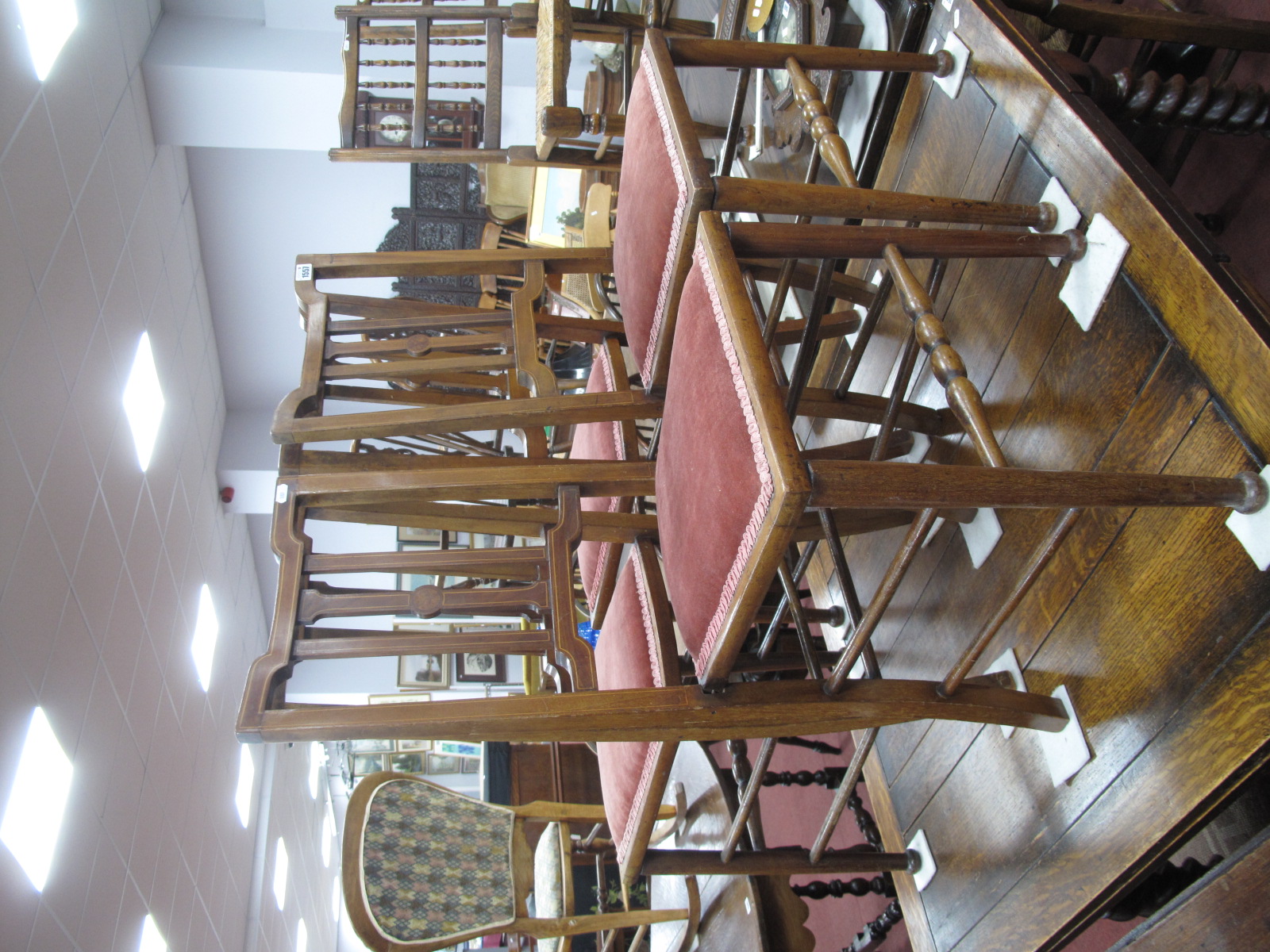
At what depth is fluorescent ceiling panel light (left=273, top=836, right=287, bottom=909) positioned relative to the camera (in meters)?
5.25

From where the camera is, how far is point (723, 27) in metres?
2.12

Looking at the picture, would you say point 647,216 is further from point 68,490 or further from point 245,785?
point 245,785

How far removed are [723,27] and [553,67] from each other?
0.48m

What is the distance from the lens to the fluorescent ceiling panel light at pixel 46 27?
2.50 meters

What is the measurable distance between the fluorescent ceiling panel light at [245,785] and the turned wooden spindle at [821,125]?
4.46 metres

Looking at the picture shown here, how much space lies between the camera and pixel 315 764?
23.4 ft

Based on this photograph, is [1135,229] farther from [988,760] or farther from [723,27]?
[723,27]

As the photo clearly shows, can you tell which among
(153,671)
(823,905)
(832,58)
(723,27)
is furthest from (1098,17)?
(153,671)

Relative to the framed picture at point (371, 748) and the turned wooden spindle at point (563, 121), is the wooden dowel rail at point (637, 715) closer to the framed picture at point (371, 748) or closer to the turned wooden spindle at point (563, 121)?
the turned wooden spindle at point (563, 121)

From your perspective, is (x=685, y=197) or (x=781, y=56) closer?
(x=685, y=197)

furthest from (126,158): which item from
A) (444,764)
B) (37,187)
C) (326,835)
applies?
(444,764)

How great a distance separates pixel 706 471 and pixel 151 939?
3.21 meters

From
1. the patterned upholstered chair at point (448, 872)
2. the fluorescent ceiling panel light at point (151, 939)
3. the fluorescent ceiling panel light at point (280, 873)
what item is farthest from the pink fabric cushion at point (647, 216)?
the fluorescent ceiling panel light at point (280, 873)

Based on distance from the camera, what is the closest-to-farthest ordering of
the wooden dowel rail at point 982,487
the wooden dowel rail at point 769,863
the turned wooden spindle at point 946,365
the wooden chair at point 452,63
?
the wooden dowel rail at point 982,487, the turned wooden spindle at point 946,365, the wooden dowel rail at point 769,863, the wooden chair at point 452,63
